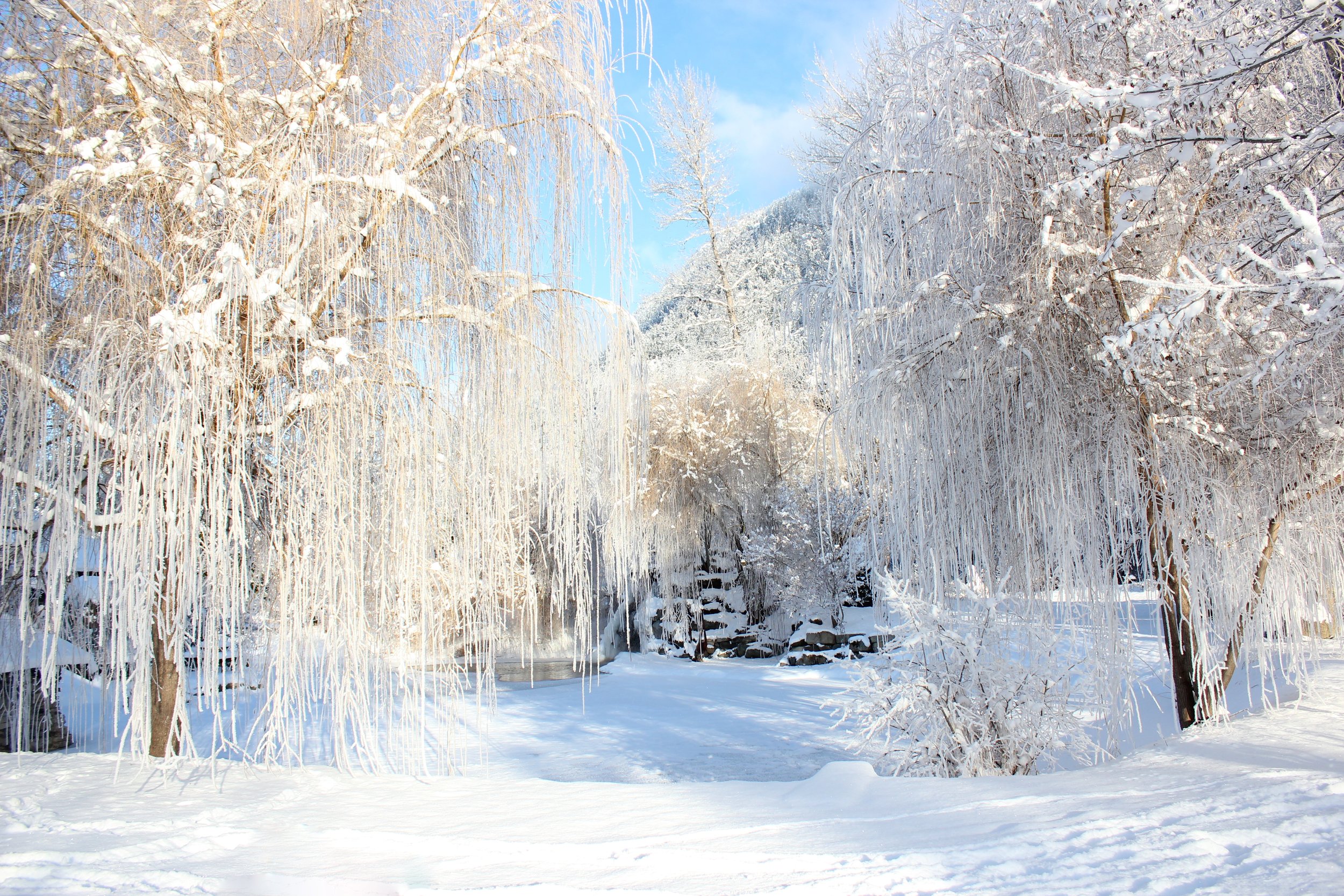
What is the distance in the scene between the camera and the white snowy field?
1.99 meters

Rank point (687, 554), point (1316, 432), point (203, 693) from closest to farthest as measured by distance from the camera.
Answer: point (203, 693) → point (1316, 432) → point (687, 554)

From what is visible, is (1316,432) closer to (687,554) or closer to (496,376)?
(496,376)

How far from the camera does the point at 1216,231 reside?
4273mm

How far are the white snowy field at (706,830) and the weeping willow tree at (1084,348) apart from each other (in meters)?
0.95

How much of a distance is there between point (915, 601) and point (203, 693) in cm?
426

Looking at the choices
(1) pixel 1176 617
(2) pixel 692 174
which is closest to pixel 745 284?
(2) pixel 692 174

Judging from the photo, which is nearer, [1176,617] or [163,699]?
[163,699]

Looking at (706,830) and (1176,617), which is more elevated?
(1176,617)

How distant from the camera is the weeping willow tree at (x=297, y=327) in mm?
3125

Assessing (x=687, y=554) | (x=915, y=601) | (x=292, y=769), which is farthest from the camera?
(x=687, y=554)

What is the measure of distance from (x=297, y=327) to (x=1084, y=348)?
159 inches

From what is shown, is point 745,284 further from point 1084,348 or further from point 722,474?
point 1084,348

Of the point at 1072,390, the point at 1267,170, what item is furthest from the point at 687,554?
the point at 1267,170

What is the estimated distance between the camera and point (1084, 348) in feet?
14.6
